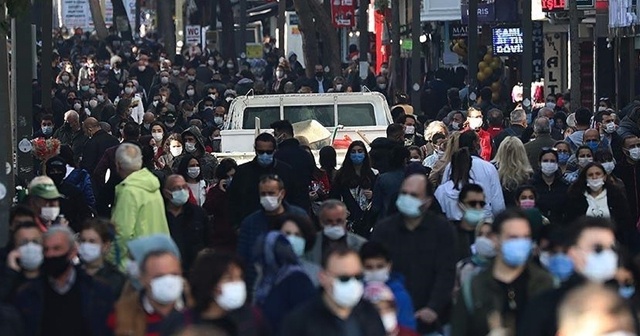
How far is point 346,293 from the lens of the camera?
353 inches

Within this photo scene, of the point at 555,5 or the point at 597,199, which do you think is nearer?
the point at 597,199

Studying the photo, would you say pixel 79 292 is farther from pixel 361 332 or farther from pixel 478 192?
pixel 478 192

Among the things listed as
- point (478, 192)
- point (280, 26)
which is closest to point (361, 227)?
point (478, 192)

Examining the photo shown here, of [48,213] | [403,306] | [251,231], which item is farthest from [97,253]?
[48,213]

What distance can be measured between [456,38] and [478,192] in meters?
34.8

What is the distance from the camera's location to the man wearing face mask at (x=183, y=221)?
14.6 meters

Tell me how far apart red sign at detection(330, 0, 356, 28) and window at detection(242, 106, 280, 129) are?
97.6 feet

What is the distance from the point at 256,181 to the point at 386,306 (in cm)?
577

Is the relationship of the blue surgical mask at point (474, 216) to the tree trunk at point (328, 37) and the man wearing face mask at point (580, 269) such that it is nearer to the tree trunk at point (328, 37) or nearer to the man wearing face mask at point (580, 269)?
the man wearing face mask at point (580, 269)

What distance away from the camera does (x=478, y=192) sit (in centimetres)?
1266

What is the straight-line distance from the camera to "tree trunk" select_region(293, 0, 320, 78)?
48469mm

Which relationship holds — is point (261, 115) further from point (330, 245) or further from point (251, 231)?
point (330, 245)

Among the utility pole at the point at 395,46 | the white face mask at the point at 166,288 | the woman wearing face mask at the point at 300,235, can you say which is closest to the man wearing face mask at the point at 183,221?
the woman wearing face mask at the point at 300,235

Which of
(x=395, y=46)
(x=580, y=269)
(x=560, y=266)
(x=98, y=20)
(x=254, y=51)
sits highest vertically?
(x=98, y=20)
